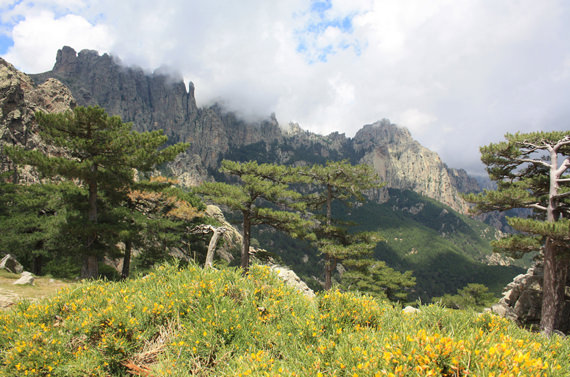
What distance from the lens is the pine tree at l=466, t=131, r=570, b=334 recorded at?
1057 centimetres

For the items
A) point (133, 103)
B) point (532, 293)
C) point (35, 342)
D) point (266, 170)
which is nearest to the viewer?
point (35, 342)

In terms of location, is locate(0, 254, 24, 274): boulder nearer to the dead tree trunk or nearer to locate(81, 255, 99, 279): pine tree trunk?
locate(81, 255, 99, 279): pine tree trunk

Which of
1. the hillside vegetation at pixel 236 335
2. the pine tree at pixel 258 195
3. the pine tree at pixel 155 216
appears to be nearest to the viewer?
the hillside vegetation at pixel 236 335

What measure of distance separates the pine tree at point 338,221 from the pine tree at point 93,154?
10161 mm

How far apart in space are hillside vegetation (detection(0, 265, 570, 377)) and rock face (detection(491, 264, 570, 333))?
13.2m

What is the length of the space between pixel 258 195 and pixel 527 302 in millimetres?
15945

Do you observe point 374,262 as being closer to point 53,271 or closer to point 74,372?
point 74,372

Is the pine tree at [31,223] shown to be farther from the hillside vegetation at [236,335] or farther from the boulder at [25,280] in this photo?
the hillside vegetation at [236,335]

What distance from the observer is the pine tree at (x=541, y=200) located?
10570mm

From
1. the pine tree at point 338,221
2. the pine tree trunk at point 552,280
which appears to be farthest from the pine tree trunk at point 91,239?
the pine tree trunk at point 552,280

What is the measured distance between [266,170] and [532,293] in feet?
53.2

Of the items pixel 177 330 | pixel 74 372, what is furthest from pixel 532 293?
pixel 74 372

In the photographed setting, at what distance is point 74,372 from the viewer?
11.7ft

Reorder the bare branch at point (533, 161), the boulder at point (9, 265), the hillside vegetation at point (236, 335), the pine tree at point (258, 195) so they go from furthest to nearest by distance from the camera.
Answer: the pine tree at point (258, 195) → the boulder at point (9, 265) → the bare branch at point (533, 161) → the hillside vegetation at point (236, 335)
